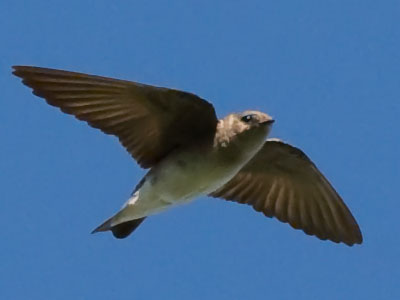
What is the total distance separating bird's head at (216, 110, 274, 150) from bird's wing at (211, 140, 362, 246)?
1108 mm

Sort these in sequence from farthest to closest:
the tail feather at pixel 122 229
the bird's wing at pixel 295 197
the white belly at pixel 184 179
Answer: the bird's wing at pixel 295 197 → the tail feather at pixel 122 229 → the white belly at pixel 184 179

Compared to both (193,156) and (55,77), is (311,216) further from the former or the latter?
(55,77)

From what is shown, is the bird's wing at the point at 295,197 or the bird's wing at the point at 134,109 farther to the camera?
the bird's wing at the point at 295,197

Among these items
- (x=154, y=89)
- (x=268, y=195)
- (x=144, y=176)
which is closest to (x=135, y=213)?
(x=144, y=176)

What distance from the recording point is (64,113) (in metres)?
8.16

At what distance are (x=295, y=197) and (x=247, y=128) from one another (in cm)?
154

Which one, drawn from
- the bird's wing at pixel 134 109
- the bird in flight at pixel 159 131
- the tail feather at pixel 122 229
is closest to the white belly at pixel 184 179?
the bird in flight at pixel 159 131

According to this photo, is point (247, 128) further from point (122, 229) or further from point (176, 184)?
point (122, 229)

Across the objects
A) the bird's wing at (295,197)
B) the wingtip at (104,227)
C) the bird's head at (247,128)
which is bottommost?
the wingtip at (104,227)

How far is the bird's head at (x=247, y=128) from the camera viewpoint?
8.14 metres

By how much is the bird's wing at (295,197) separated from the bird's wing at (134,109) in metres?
0.99

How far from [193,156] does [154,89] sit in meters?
0.51

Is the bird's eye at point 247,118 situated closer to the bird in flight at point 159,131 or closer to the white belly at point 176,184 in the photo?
the bird in flight at point 159,131

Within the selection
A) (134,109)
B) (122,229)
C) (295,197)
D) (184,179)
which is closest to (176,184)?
(184,179)
